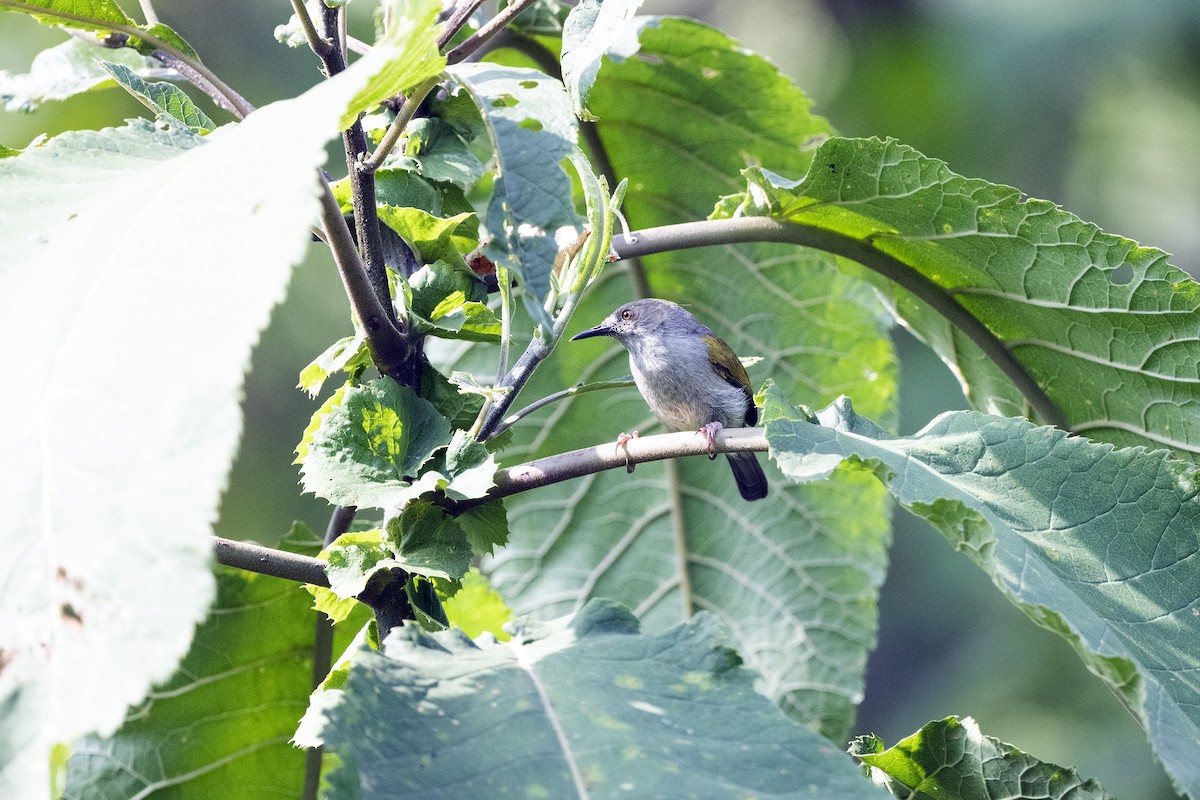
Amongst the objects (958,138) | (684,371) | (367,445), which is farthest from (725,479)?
(958,138)

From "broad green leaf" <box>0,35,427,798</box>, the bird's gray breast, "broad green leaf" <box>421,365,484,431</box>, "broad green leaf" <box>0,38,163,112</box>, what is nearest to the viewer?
"broad green leaf" <box>0,35,427,798</box>

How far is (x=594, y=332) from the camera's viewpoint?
249cm

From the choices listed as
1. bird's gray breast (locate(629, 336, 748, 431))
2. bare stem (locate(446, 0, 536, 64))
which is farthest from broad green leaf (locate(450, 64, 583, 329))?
bird's gray breast (locate(629, 336, 748, 431))

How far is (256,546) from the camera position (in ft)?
4.10

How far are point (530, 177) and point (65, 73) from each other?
0.90 m

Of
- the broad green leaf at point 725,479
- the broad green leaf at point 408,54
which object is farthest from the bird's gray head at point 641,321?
the broad green leaf at point 408,54

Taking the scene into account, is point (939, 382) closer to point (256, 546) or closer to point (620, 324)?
point (620, 324)

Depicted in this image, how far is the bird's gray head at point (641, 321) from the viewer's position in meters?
2.51

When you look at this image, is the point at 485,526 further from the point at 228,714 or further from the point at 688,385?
the point at 688,385

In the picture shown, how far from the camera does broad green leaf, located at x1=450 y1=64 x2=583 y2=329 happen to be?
42.8 inches

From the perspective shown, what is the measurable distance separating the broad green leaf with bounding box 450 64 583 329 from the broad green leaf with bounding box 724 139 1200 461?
55 centimetres

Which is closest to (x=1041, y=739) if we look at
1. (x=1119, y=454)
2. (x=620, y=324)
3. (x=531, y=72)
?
(x=620, y=324)

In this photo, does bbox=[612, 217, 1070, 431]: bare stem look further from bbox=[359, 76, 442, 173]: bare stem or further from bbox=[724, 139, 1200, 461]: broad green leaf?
bbox=[359, 76, 442, 173]: bare stem

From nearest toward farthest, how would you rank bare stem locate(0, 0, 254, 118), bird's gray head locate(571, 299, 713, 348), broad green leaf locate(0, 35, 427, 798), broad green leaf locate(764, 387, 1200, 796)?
1. broad green leaf locate(0, 35, 427, 798)
2. broad green leaf locate(764, 387, 1200, 796)
3. bare stem locate(0, 0, 254, 118)
4. bird's gray head locate(571, 299, 713, 348)
